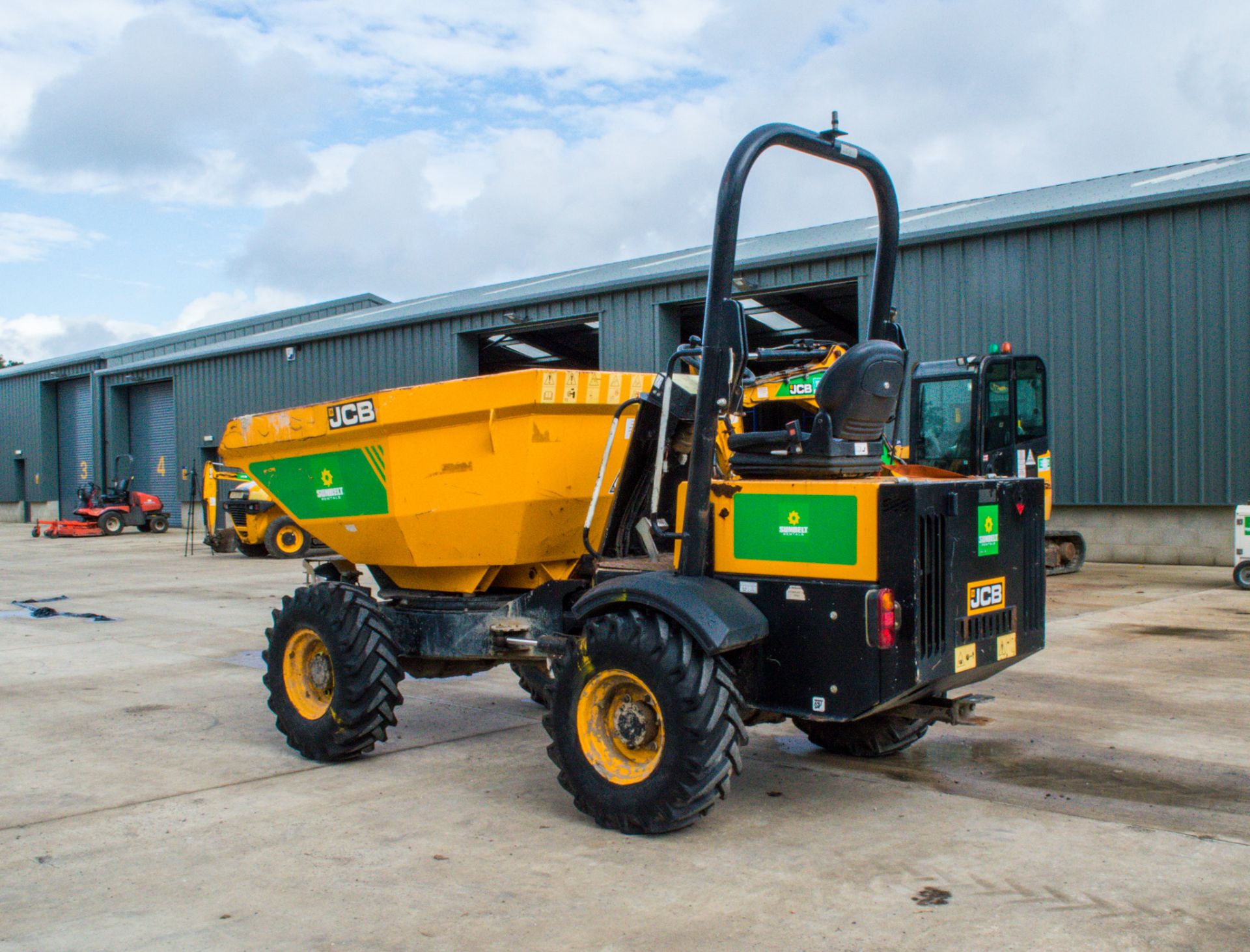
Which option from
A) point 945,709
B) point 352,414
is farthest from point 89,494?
point 945,709

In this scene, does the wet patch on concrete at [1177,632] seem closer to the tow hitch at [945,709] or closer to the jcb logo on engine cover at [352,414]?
the tow hitch at [945,709]

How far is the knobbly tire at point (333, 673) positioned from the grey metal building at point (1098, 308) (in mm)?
12825

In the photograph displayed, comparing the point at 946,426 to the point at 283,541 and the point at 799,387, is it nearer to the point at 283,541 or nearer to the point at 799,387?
the point at 799,387

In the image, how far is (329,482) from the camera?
6145 mm

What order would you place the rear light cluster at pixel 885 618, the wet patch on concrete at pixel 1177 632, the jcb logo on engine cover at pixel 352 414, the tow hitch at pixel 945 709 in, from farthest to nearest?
the wet patch on concrete at pixel 1177 632 < the jcb logo on engine cover at pixel 352 414 < the tow hitch at pixel 945 709 < the rear light cluster at pixel 885 618

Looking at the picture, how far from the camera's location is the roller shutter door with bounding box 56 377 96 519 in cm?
3841

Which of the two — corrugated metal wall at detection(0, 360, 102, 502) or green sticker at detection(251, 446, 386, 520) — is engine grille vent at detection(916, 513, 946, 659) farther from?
corrugated metal wall at detection(0, 360, 102, 502)

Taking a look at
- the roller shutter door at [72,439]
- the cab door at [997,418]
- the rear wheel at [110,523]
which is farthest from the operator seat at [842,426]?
the roller shutter door at [72,439]

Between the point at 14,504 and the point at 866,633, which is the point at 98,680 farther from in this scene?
the point at 14,504

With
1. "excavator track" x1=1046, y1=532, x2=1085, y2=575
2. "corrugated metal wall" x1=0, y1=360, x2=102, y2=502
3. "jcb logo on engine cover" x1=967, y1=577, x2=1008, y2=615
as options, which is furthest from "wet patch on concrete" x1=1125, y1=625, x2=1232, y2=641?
"corrugated metal wall" x1=0, y1=360, x2=102, y2=502

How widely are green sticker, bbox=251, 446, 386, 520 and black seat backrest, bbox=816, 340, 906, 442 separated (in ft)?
8.30

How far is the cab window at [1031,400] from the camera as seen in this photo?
14.3 m

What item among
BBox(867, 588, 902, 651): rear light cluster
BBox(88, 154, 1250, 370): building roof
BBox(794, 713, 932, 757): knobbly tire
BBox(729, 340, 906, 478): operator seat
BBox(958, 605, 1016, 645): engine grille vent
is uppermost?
BBox(88, 154, 1250, 370): building roof

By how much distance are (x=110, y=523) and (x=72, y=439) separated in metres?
12.5
